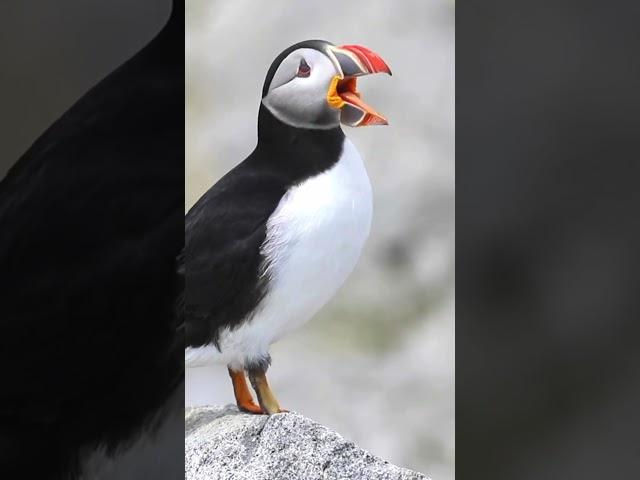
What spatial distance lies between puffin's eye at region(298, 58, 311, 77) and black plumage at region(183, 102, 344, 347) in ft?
0.39

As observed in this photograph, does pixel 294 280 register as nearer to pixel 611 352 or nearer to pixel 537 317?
pixel 537 317

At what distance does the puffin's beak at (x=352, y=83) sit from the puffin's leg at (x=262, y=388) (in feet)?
1.99

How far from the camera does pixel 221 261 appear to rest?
2.46 m

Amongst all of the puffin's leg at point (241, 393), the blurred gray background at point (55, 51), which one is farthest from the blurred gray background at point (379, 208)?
the blurred gray background at point (55, 51)

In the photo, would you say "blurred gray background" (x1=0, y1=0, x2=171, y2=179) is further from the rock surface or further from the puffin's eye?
the rock surface

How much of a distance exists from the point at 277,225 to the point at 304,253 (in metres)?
0.09

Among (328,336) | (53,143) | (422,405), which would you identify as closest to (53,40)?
(53,143)

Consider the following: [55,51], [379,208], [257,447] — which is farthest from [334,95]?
[257,447]

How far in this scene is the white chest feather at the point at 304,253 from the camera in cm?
246

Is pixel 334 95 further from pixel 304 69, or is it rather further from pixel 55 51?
pixel 55 51

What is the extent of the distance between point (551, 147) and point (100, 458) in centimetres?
136

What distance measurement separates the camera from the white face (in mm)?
2479

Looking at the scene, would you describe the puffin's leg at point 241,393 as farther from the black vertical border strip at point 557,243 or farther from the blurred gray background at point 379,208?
the black vertical border strip at point 557,243

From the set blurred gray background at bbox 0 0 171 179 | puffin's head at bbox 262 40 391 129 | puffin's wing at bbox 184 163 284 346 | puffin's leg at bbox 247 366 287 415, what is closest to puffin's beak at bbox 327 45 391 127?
puffin's head at bbox 262 40 391 129
